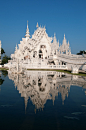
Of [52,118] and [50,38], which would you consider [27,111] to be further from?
[50,38]

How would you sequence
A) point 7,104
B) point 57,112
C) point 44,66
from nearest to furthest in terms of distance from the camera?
point 57,112
point 7,104
point 44,66

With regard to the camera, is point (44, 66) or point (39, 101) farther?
point (44, 66)

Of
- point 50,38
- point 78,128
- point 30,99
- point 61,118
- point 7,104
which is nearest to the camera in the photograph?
point 78,128

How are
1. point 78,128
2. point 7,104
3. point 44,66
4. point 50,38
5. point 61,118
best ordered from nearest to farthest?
point 78,128
point 61,118
point 7,104
point 44,66
point 50,38

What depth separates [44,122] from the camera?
167 inches

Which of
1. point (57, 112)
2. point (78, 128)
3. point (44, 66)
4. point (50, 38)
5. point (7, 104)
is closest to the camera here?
point (78, 128)

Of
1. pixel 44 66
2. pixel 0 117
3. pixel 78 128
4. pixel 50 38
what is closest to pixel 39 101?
pixel 0 117

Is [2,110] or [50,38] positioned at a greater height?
[50,38]

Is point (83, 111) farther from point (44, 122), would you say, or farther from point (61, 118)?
point (44, 122)

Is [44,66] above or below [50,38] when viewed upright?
below

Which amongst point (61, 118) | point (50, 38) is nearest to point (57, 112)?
point (61, 118)

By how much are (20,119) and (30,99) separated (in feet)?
7.23

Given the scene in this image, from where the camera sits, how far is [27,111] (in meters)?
5.13

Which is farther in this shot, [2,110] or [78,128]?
[2,110]
